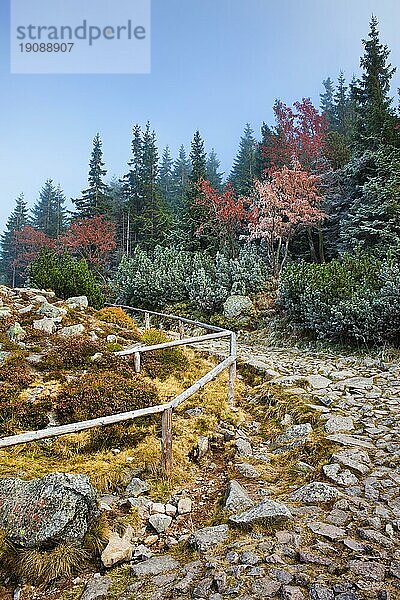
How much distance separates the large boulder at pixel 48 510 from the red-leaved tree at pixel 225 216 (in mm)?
14514

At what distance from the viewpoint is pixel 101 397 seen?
190 inches

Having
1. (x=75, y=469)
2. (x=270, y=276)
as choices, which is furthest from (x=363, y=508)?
(x=270, y=276)

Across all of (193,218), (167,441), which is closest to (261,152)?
(193,218)

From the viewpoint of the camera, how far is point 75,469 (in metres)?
3.63

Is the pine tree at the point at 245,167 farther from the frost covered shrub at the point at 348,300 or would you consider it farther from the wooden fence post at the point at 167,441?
the wooden fence post at the point at 167,441

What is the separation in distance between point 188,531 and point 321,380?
427cm

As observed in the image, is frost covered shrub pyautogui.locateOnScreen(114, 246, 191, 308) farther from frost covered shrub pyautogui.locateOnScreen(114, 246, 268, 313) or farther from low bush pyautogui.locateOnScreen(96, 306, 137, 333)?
low bush pyautogui.locateOnScreen(96, 306, 137, 333)

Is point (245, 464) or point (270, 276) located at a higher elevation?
point (270, 276)

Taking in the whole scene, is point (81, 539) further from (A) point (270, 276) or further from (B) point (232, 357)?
(A) point (270, 276)

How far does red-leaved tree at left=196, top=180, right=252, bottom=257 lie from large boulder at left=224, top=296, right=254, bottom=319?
4483 mm

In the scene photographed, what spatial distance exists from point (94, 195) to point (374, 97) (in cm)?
1893

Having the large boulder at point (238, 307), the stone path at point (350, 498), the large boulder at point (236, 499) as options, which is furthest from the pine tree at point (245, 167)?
the large boulder at point (236, 499)

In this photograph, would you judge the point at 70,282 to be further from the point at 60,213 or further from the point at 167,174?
the point at 167,174

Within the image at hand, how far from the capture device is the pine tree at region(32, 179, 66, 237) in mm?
43062
